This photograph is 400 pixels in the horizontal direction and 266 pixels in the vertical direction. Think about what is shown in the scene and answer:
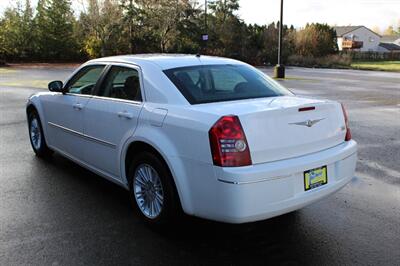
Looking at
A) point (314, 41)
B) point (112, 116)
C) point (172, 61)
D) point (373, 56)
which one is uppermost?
point (314, 41)

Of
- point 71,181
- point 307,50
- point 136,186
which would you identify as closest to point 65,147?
point 71,181

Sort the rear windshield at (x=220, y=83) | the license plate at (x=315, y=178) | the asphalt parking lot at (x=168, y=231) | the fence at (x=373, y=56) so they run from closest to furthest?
the asphalt parking lot at (x=168, y=231) < the license plate at (x=315, y=178) < the rear windshield at (x=220, y=83) < the fence at (x=373, y=56)

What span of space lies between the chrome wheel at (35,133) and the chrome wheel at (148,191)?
2.81 meters

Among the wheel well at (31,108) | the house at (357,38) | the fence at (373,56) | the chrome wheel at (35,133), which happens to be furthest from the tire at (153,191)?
the house at (357,38)

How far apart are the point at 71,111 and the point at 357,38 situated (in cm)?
10459

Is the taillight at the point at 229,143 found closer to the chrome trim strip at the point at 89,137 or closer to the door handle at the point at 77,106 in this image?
the chrome trim strip at the point at 89,137

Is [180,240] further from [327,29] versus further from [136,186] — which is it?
[327,29]

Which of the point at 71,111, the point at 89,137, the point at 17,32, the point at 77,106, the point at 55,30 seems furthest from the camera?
the point at 55,30

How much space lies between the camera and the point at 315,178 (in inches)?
142

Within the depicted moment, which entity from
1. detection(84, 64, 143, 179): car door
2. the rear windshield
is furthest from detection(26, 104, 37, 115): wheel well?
the rear windshield

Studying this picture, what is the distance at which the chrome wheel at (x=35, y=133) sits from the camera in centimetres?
637

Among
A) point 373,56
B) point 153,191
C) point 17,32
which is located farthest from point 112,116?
point 373,56

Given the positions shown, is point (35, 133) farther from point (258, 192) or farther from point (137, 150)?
point (258, 192)

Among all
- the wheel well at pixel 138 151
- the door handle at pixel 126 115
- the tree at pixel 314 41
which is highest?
the tree at pixel 314 41
